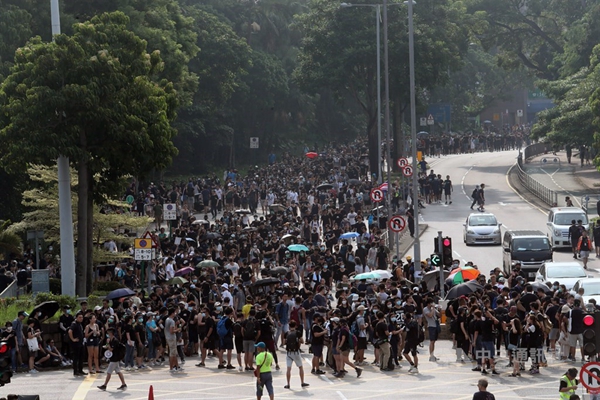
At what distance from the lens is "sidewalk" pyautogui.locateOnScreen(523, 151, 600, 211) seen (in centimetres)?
6419

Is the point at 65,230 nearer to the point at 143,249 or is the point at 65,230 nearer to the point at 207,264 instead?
the point at 143,249

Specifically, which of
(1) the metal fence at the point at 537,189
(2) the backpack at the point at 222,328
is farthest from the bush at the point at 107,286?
(1) the metal fence at the point at 537,189

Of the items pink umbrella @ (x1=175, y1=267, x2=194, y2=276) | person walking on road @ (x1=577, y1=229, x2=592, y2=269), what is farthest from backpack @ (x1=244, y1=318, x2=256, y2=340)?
person walking on road @ (x1=577, y1=229, x2=592, y2=269)

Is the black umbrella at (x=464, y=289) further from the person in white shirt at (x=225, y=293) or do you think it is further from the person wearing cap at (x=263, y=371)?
the person wearing cap at (x=263, y=371)

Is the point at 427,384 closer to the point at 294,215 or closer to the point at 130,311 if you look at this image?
the point at 130,311

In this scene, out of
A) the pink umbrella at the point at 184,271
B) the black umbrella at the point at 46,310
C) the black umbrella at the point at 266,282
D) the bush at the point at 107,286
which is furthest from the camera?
the bush at the point at 107,286

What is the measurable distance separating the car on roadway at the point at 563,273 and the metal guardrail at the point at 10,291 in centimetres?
1551

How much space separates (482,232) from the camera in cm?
4981

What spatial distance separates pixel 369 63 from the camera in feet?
242

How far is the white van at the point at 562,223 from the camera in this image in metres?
46.5

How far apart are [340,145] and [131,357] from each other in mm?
66275

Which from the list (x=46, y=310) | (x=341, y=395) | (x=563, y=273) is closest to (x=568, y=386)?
(x=341, y=395)

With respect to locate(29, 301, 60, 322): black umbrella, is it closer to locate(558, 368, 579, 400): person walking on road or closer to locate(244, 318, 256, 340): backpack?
locate(244, 318, 256, 340): backpack

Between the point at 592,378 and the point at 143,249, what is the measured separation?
1865 centimetres
